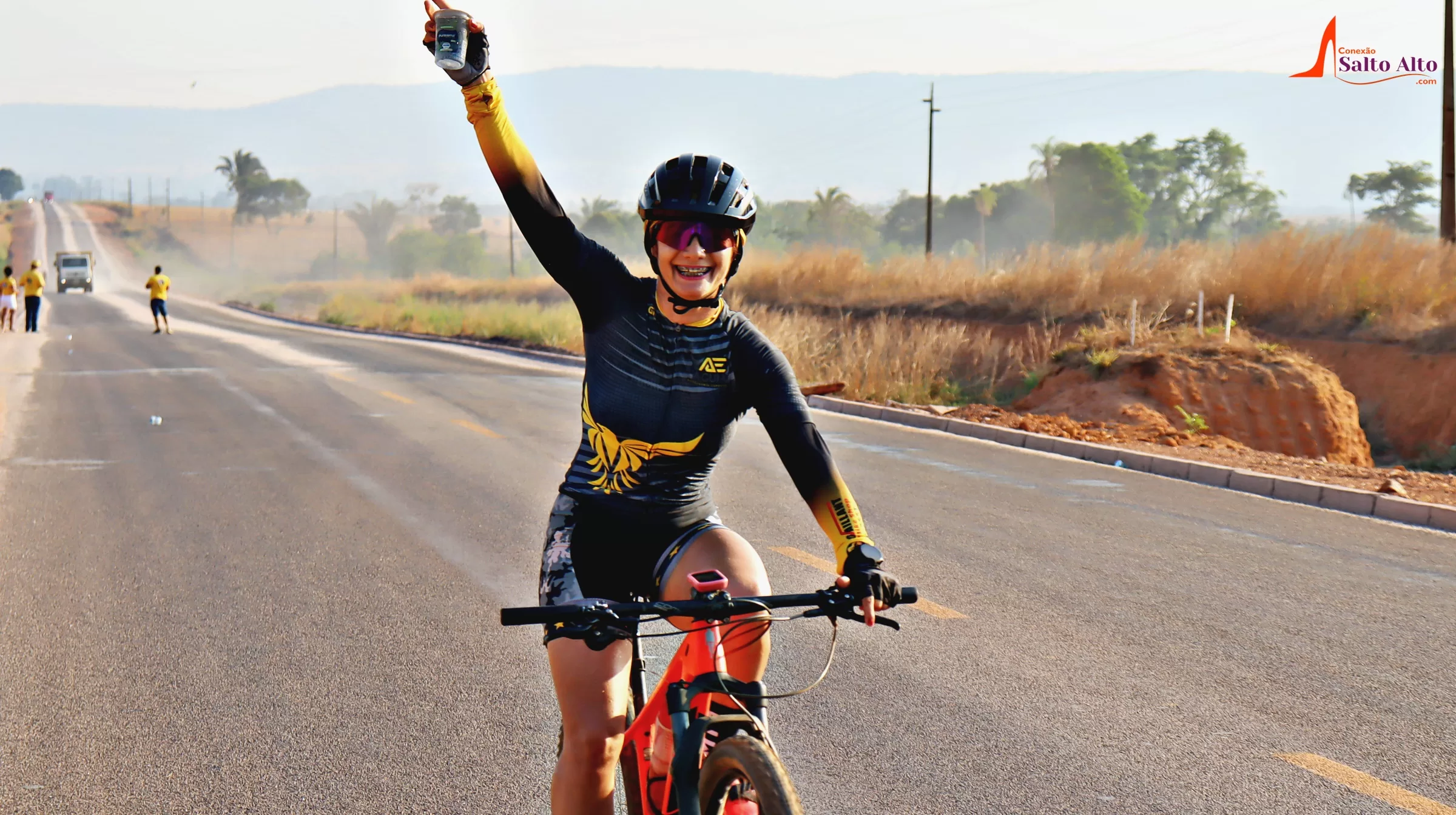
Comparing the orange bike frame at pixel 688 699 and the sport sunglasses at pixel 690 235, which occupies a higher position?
the sport sunglasses at pixel 690 235

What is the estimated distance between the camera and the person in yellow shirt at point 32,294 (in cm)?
3500

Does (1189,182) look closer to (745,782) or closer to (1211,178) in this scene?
(1211,178)

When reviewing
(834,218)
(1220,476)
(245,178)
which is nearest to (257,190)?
(245,178)

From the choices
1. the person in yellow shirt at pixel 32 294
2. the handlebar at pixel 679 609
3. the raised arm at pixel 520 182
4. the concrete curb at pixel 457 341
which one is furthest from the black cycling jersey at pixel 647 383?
the person in yellow shirt at pixel 32 294

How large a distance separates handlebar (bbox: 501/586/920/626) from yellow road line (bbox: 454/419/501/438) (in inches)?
450

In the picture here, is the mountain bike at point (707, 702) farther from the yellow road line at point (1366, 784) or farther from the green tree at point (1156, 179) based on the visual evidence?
the green tree at point (1156, 179)

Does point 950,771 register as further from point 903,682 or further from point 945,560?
point 945,560

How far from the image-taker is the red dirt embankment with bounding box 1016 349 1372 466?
16922 millimetres

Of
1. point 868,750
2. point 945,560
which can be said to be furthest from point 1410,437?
point 868,750

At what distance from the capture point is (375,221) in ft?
625

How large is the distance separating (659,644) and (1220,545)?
4533 mm

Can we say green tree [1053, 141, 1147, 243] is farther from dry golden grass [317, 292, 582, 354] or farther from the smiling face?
the smiling face

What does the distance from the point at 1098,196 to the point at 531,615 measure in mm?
109849

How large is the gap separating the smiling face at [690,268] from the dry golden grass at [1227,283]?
60.8ft
